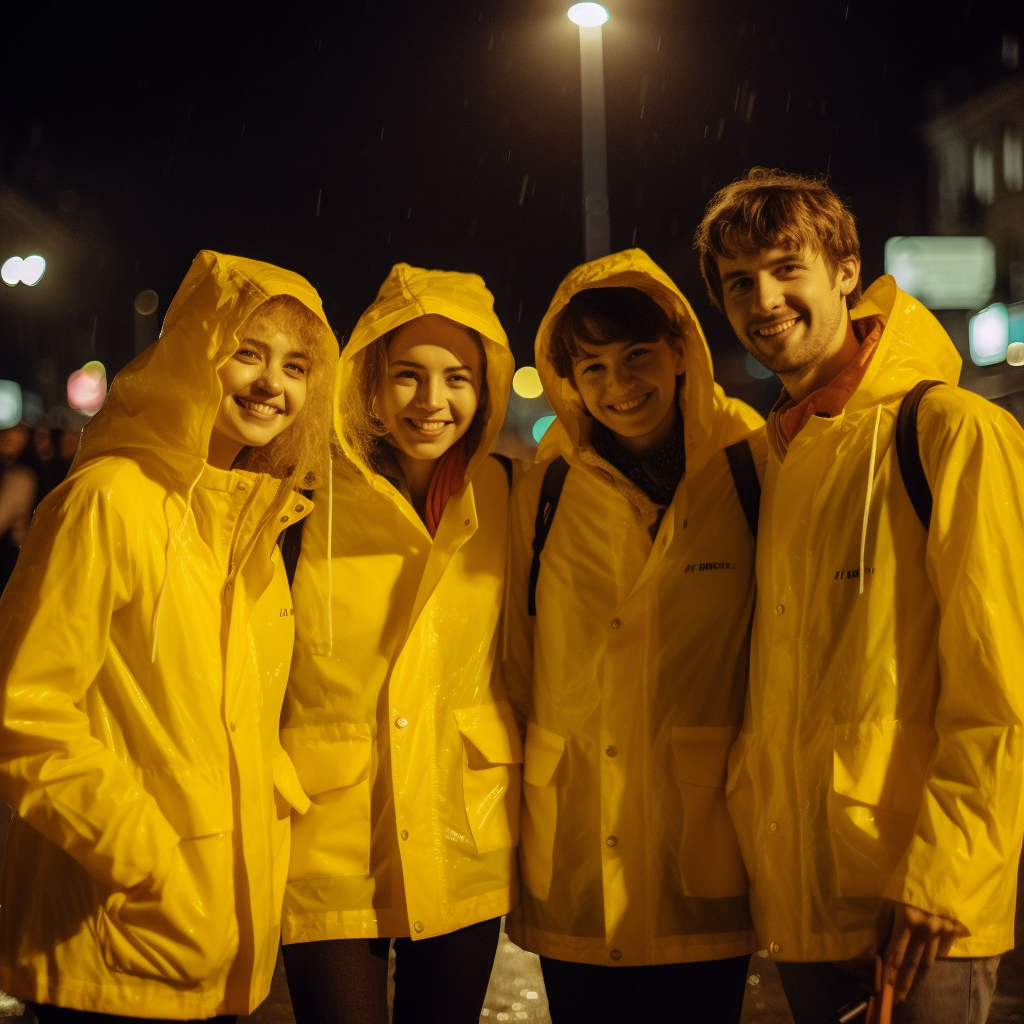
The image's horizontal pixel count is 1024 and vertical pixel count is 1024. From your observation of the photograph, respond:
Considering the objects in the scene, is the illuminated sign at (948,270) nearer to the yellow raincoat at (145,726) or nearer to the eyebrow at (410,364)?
the eyebrow at (410,364)

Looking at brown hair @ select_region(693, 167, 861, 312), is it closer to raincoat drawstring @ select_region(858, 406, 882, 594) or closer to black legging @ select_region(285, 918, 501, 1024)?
raincoat drawstring @ select_region(858, 406, 882, 594)

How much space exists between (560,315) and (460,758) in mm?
1467

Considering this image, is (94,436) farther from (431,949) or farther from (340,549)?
(431,949)

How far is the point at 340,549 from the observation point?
2.74 meters

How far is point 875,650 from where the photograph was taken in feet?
7.03

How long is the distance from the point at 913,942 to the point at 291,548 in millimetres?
1838

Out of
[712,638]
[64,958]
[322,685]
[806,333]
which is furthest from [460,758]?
[806,333]

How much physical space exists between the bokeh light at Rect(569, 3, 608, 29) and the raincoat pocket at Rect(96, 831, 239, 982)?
641 centimetres

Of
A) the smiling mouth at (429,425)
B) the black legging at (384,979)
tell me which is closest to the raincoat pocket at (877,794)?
the black legging at (384,979)

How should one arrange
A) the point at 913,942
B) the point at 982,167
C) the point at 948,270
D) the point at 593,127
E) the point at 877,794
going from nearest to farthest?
the point at 913,942
the point at 877,794
the point at 593,127
the point at 948,270
the point at 982,167

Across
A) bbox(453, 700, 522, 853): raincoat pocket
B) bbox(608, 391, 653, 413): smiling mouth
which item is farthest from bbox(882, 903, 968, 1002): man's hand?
bbox(608, 391, 653, 413): smiling mouth

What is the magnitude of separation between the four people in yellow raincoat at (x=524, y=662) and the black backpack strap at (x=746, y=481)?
1 centimetres

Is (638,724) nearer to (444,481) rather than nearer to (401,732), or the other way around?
(401,732)

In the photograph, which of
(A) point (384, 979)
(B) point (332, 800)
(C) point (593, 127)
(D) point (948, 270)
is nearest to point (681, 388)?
(B) point (332, 800)
